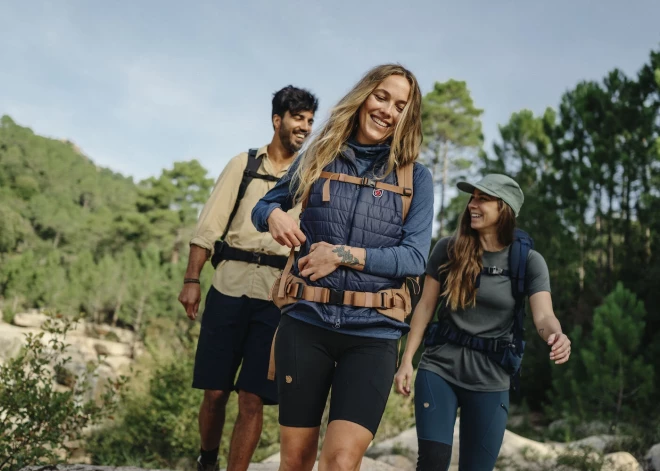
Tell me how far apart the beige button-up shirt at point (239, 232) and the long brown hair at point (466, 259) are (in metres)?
0.89

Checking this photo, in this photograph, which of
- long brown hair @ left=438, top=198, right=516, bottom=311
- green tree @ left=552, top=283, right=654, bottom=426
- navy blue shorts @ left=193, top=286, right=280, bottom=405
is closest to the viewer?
long brown hair @ left=438, top=198, right=516, bottom=311

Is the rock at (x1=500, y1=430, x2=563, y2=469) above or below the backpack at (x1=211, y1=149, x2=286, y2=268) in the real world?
below

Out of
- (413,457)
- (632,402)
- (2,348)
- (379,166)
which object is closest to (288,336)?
(379,166)

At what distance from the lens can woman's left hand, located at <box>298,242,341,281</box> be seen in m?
2.21

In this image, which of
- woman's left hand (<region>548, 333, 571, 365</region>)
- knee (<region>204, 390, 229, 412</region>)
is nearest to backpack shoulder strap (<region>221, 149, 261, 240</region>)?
knee (<region>204, 390, 229, 412</region>)

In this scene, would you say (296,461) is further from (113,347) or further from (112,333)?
(112,333)

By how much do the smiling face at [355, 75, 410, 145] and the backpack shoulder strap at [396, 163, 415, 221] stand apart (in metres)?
0.15

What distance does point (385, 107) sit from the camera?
246 cm

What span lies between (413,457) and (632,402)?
9.10m

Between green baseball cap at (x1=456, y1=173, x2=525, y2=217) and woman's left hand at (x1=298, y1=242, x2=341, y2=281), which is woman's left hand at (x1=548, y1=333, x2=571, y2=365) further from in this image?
woman's left hand at (x1=298, y1=242, x2=341, y2=281)

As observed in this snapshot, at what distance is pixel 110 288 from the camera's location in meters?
46.0

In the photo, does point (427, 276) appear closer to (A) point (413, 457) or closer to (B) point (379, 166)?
(B) point (379, 166)

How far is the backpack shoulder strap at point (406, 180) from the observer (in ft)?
7.87

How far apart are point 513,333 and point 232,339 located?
148 centimetres
